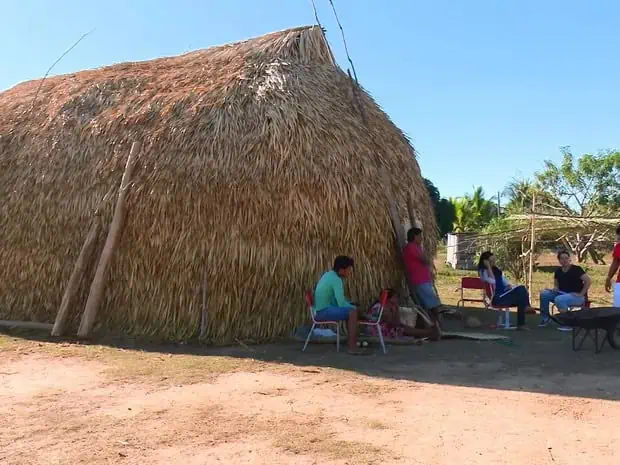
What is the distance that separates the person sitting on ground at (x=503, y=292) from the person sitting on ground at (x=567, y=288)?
0.30m

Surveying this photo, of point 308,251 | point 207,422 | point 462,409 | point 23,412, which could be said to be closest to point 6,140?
point 308,251

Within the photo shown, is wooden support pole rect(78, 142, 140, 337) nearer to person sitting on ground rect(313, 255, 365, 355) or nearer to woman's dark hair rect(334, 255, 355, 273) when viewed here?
person sitting on ground rect(313, 255, 365, 355)

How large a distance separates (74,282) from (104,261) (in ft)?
1.80

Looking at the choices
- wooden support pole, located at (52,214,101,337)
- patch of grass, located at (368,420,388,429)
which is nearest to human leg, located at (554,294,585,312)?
patch of grass, located at (368,420,388,429)


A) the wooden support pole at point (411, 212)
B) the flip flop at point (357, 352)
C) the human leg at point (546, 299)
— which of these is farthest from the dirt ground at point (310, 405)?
the wooden support pole at point (411, 212)

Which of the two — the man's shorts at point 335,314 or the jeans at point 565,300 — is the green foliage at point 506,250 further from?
the man's shorts at point 335,314

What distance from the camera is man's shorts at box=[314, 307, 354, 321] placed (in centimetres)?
708

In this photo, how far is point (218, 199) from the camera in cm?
791

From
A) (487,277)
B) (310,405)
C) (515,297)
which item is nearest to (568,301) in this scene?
(515,297)

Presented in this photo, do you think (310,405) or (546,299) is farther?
(546,299)

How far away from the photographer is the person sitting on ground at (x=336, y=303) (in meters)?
7.07

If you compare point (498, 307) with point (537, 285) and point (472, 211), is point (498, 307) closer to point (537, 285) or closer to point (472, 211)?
point (537, 285)

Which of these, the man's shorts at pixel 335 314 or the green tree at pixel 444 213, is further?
the green tree at pixel 444 213

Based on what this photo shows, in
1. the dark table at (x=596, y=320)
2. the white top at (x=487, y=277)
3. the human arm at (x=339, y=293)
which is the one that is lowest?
the dark table at (x=596, y=320)
